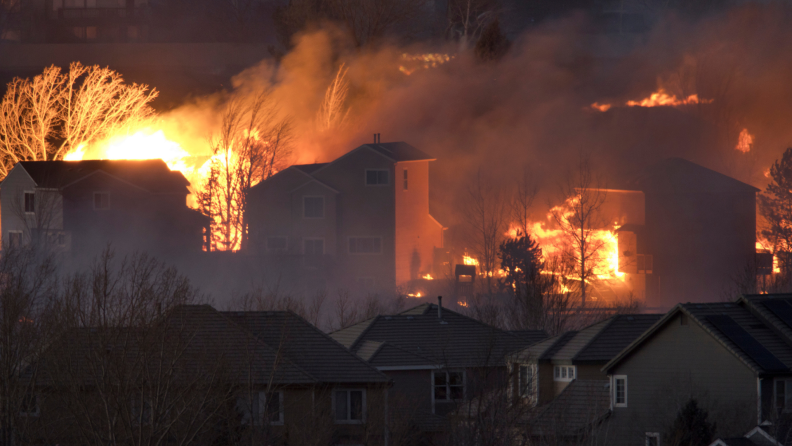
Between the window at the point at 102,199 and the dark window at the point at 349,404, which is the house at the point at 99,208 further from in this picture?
the dark window at the point at 349,404

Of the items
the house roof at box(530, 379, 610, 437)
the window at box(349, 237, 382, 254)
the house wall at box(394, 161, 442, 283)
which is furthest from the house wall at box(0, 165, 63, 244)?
the house roof at box(530, 379, 610, 437)

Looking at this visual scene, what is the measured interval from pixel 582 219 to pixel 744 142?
25013mm

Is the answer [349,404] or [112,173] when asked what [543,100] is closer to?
[112,173]

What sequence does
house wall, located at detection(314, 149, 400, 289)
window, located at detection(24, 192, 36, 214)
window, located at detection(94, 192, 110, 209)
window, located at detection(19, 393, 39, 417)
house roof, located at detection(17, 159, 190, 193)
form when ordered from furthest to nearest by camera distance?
house wall, located at detection(314, 149, 400, 289) → window, located at detection(24, 192, 36, 214) → house roof, located at detection(17, 159, 190, 193) → window, located at detection(94, 192, 110, 209) → window, located at detection(19, 393, 39, 417)

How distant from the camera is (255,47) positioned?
100 metres

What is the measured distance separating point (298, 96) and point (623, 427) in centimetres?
5791

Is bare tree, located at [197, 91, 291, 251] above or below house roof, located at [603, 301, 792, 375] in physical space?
above

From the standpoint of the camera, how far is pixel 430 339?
32.2 meters

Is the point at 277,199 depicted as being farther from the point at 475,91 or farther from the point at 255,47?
the point at 255,47

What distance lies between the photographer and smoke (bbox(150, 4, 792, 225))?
77250mm

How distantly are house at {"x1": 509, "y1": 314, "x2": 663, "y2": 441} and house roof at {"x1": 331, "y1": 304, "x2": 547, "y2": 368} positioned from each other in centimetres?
153

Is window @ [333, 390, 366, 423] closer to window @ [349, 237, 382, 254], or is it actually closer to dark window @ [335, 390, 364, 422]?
dark window @ [335, 390, 364, 422]

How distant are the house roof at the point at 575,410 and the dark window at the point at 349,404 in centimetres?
447

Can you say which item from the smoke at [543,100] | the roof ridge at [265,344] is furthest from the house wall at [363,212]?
the roof ridge at [265,344]
